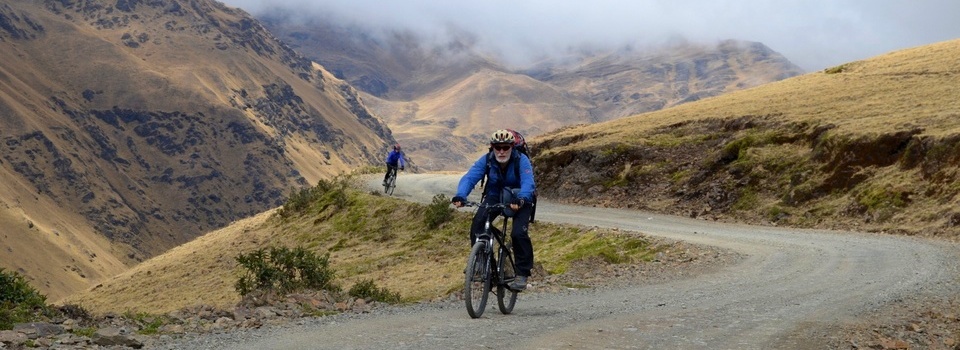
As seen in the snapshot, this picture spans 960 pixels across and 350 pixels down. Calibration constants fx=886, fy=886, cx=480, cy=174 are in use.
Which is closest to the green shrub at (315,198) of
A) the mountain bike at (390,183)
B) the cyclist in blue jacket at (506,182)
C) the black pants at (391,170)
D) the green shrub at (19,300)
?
the mountain bike at (390,183)

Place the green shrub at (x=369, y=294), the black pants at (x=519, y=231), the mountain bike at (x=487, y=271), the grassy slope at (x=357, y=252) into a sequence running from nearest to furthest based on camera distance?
the mountain bike at (x=487, y=271), the black pants at (x=519, y=231), the green shrub at (x=369, y=294), the grassy slope at (x=357, y=252)

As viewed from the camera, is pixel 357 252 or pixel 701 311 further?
pixel 357 252

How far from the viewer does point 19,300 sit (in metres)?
13.8

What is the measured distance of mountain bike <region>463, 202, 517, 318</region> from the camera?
12781 millimetres

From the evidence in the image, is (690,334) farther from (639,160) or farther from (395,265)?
(639,160)

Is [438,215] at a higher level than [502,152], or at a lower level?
lower

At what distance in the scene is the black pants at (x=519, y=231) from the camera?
43.1 ft

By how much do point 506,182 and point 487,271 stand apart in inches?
54.0

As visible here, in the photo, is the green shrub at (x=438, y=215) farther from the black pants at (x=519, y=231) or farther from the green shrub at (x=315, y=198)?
the black pants at (x=519, y=231)

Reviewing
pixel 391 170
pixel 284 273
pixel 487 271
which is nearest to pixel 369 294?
pixel 284 273

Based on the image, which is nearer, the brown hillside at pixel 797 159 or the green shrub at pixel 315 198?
the brown hillside at pixel 797 159

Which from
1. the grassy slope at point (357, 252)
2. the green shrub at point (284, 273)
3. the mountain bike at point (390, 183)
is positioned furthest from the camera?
the mountain bike at point (390, 183)

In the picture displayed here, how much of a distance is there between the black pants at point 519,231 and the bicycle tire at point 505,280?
0.12m

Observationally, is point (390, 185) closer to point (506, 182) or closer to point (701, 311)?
point (506, 182)
